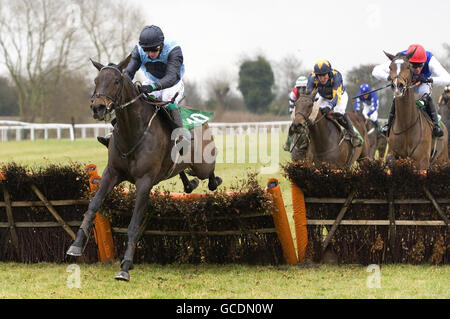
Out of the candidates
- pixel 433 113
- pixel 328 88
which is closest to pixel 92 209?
pixel 328 88

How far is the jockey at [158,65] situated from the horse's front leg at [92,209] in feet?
2.65

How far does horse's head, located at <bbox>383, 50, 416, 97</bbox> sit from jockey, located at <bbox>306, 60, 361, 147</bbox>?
1334 millimetres

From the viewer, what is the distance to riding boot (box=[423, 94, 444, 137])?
343 inches

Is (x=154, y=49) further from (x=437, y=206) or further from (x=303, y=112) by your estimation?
(x=437, y=206)

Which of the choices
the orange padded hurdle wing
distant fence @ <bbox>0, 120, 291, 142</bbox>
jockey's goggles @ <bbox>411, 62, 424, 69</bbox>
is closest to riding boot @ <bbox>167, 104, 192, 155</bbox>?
the orange padded hurdle wing

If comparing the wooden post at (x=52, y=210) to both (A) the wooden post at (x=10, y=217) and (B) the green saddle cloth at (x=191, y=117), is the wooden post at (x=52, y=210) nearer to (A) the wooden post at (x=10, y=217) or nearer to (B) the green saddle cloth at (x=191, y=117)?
(A) the wooden post at (x=10, y=217)

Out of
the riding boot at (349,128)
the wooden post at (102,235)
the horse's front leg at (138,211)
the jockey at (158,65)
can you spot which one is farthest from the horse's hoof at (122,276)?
the riding boot at (349,128)

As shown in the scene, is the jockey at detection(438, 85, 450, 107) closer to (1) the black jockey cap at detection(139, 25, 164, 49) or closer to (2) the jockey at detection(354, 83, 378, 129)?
(2) the jockey at detection(354, 83, 378, 129)

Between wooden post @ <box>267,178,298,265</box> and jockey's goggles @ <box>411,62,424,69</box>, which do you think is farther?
jockey's goggles @ <box>411,62,424,69</box>

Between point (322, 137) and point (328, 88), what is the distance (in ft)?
2.50

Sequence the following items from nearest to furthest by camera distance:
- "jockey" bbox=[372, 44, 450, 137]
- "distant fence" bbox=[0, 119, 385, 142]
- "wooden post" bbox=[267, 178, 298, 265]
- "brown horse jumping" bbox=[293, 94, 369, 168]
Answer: "wooden post" bbox=[267, 178, 298, 265] < "jockey" bbox=[372, 44, 450, 137] < "brown horse jumping" bbox=[293, 94, 369, 168] < "distant fence" bbox=[0, 119, 385, 142]

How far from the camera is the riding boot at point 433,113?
8.71 m

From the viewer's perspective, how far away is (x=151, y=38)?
656 centimetres

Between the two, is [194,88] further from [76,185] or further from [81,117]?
[76,185]
